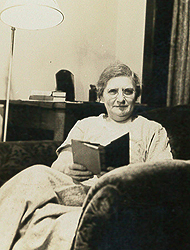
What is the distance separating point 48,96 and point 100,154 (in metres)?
0.33

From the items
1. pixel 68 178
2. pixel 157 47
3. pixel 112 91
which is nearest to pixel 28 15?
pixel 112 91

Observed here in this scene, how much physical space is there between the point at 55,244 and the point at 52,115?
0.49m

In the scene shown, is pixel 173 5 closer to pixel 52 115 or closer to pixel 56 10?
pixel 56 10

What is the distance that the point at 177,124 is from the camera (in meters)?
1.15

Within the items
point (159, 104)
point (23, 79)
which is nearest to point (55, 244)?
point (23, 79)

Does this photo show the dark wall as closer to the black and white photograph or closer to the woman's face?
the black and white photograph

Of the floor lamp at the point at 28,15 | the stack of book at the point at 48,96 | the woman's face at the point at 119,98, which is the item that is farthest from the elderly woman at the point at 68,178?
the floor lamp at the point at 28,15

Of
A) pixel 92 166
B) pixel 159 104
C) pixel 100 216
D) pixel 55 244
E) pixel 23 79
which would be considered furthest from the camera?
pixel 159 104

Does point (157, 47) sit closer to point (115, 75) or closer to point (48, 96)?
point (115, 75)

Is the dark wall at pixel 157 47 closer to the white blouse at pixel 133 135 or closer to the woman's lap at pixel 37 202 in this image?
the white blouse at pixel 133 135

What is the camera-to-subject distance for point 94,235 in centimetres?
55

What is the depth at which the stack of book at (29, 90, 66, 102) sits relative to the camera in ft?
3.36

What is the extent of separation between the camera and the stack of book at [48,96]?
102cm

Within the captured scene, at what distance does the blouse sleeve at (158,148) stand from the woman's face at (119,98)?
0.14m
